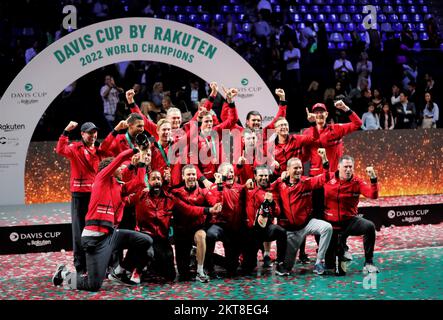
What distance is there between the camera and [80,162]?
307 inches

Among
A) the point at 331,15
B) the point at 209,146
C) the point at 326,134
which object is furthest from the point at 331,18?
the point at 209,146

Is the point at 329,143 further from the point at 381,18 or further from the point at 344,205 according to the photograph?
the point at 381,18

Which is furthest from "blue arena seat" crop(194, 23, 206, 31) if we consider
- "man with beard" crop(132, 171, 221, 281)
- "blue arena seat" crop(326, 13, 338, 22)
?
"man with beard" crop(132, 171, 221, 281)

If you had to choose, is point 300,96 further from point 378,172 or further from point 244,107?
point 244,107

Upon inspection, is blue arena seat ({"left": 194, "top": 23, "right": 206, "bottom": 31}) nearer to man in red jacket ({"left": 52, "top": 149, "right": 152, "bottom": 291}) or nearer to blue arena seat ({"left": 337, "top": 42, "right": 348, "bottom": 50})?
blue arena seat ({"left": 337, "top": 42, "right": 348, "bottom": 50})

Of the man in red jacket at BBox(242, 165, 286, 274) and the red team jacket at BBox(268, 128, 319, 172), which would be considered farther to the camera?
the red team jacket at BBox(268, 128, 319, 172)

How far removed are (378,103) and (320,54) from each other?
6.16ft

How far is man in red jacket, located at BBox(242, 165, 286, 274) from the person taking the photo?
7.79m

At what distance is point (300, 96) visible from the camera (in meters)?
13.1

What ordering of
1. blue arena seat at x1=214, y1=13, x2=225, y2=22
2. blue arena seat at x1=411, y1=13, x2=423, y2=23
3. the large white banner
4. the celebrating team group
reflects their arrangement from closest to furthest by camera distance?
1. the celebrating team group
2. the large white banner
3. blue arena seat at x1=214, y1=13, x2=225, y2=22
4. blue arena seat at x1=411, y1=13, x2=423, y2=23

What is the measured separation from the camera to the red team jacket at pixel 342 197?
792cm

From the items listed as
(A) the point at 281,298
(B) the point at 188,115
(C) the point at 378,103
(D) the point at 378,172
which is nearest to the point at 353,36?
(C) the point at 378,103

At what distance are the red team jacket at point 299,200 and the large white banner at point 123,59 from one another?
2598 mm

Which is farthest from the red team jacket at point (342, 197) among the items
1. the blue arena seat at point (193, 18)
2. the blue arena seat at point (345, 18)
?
the blue arena seat at point (345, 18)
